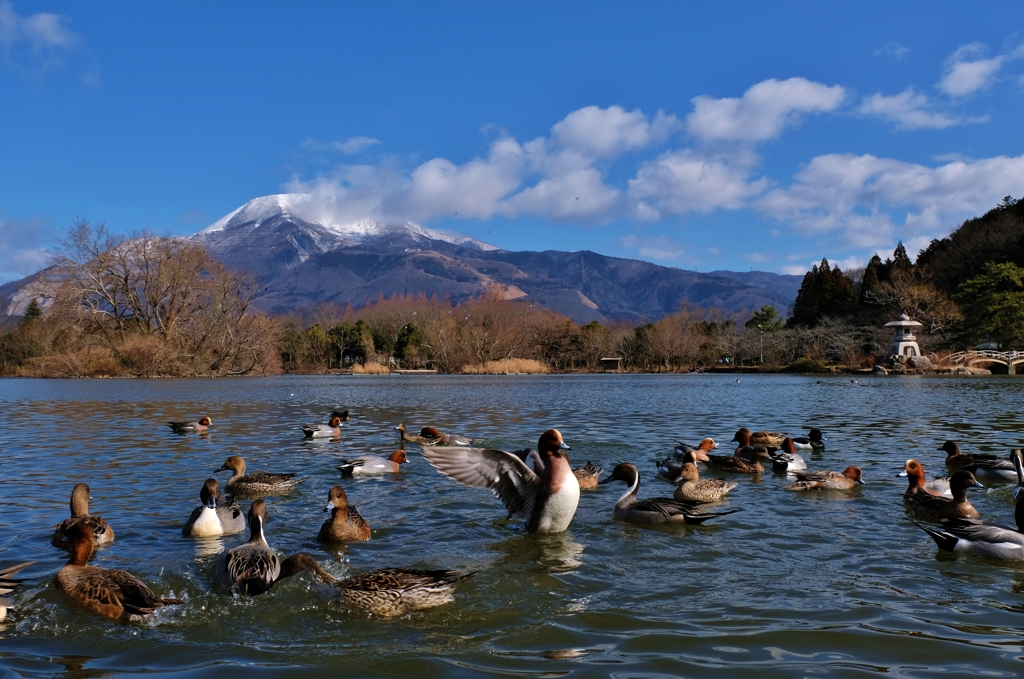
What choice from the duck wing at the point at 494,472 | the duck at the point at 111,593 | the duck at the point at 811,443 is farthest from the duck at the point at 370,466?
the duck at the point at 811,443

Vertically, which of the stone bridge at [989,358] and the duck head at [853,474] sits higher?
the stone bridge at [989,358]

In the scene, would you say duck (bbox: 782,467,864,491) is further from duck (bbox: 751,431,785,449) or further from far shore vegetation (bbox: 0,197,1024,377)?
far shore vegetation (bbox: 0,197,1024,377)

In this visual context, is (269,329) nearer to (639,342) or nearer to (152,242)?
(152,242)

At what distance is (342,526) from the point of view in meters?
7.64

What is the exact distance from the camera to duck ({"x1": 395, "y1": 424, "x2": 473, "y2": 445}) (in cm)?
1569

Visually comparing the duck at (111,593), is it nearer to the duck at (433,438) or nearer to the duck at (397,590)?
the duck at (397,590)

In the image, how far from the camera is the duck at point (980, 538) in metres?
6.76

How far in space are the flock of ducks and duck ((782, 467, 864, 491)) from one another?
0.01 meters

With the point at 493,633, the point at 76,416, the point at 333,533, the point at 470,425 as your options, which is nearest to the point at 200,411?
the point at 76,416

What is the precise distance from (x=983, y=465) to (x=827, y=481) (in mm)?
3194

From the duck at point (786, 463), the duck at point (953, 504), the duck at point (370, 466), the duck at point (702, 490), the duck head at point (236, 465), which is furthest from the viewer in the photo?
the duck at point (370, 466)

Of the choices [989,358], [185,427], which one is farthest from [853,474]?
[989,358]

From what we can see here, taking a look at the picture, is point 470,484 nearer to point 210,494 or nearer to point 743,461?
point 210,494

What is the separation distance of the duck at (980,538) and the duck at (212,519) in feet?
23.5
